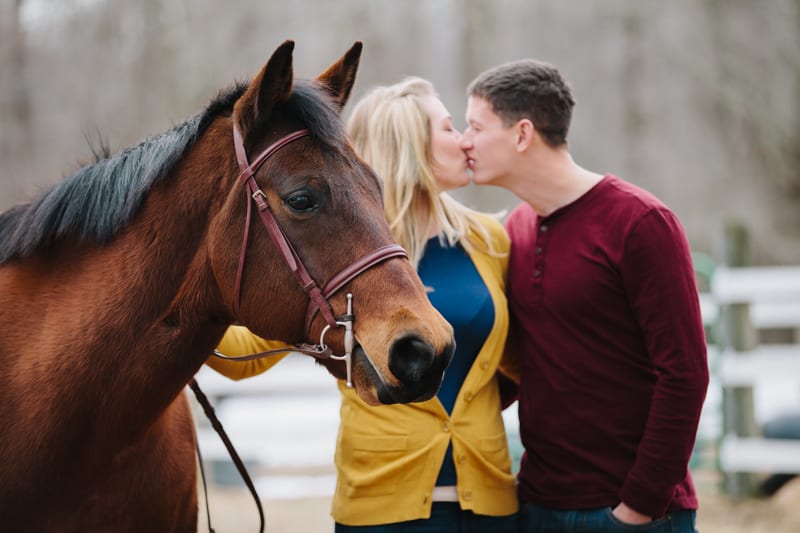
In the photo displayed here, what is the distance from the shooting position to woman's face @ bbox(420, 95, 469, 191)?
113 inches

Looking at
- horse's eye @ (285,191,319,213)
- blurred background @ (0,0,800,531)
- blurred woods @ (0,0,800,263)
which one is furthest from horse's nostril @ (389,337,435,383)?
blurred woods @ (0,0,800,263)

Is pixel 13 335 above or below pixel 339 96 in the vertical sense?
below

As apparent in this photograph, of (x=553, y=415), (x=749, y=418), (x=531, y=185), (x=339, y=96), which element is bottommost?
(x=749, y=418)

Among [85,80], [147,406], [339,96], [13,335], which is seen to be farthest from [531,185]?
[85,80]

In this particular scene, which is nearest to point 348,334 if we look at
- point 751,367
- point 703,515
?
point 703,515

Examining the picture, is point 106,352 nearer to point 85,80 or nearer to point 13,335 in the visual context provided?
point 13,335

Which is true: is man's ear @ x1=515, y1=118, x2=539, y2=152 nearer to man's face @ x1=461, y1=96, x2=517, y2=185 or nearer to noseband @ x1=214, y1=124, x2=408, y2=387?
man's face @ x1=461, y1=96, x2=517, y2=185

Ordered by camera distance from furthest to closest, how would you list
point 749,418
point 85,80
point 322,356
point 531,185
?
point 85,80 → point 749,418 → point 531,185 → point 322,356

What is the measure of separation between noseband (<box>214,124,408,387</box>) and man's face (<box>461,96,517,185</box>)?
2.89ft

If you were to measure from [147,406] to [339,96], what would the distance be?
3.37 ft

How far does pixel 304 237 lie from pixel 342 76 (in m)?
0.60

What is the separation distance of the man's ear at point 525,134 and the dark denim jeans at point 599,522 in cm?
119

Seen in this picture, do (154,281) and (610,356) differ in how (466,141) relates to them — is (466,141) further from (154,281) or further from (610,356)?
(154,281)

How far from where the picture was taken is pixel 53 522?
2.16 m
